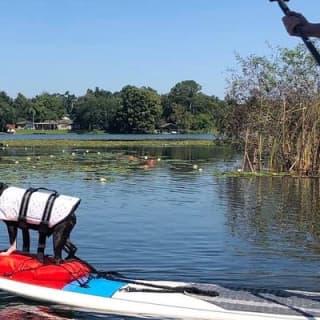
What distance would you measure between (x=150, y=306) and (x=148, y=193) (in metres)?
17.0

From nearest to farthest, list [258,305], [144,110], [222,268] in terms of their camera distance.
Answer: [258,305], [222,268], [144,110]

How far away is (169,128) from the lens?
493 ft

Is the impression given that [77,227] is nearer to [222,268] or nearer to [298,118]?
[222,268]

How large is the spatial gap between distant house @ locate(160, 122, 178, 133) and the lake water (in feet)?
377

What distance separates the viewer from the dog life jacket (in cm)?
1072

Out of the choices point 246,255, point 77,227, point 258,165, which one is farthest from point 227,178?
point 246,255

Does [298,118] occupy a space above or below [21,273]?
above

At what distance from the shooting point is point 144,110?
141 metres

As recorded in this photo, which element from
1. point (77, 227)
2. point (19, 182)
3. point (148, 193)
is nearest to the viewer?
point (77, 227)

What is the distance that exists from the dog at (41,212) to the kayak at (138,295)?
320mm

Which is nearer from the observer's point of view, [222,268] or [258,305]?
[258,305]

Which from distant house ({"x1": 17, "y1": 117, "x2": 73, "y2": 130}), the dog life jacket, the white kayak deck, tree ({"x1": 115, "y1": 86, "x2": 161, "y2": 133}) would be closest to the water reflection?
the white kayak deck

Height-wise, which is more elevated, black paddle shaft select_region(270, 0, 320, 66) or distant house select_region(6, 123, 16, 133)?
black paddle shaft select_region(270, 0, 320, 66)

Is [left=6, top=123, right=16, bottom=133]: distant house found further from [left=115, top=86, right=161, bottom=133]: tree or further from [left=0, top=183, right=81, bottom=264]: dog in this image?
[left=0, top=183, right=81, bottom=264]: dog
